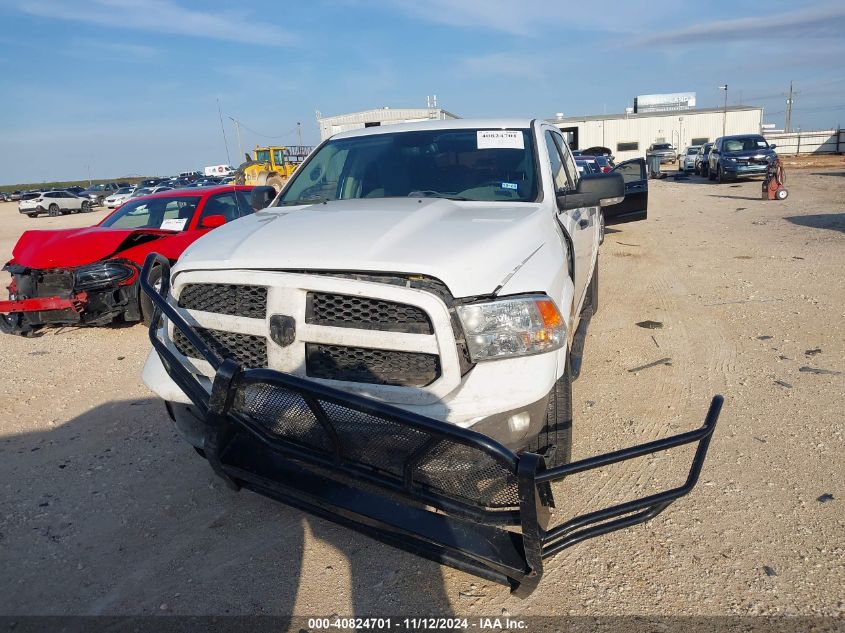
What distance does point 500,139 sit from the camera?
4004mm

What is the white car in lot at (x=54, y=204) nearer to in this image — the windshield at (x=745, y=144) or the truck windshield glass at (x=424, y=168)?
the windshield at (x=745, y=144)

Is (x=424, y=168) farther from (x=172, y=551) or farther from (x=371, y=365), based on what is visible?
(x=172, y=551)

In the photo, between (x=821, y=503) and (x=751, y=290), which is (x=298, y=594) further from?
(x=751, y=290)

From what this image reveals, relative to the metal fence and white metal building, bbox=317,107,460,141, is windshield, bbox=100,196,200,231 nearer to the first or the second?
white metal building, bbox=317,107,460,141

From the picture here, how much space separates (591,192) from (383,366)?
194 centimetres

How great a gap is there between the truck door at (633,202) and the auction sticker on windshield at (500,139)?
4.77 m

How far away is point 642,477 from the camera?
3.40m

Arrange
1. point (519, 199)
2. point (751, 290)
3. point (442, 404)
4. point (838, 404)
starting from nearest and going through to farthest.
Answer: point (442, 404)
point (519, 199)
point (838, 404)
point (751, 290)

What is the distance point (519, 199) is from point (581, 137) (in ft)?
161

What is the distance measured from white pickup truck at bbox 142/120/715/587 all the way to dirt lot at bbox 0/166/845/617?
0.46 m

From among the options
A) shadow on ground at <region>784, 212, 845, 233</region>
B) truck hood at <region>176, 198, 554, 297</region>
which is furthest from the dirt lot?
shadow on ground at <region>784, 212, 845, 233</region>

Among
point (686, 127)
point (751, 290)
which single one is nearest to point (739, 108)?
point (686, 127)

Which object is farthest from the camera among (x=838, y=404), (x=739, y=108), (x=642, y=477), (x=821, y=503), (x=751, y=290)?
(x=739, y=108)

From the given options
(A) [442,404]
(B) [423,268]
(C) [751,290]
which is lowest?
(C) [751,290]
